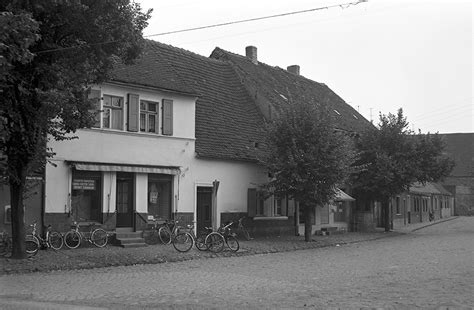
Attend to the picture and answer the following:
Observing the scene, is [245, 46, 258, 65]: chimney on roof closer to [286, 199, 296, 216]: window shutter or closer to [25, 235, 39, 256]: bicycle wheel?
[286, 199, 296, 216]: window shutter

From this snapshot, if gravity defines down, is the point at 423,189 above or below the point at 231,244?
above

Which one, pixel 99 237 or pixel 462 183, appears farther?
pixel 462 183

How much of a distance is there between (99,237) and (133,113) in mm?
4930

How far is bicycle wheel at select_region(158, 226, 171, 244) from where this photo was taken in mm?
22347

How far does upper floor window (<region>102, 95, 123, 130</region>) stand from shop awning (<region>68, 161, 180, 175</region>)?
1530mm

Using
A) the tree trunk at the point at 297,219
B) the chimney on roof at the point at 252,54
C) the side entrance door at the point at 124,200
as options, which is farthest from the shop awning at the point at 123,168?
the chimney on roof at the point at 252,54

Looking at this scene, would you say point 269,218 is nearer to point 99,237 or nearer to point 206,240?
point 206,240

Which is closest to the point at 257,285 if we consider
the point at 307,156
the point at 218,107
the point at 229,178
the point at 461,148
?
the point at 307,156

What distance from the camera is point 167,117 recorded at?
2334 centimetres

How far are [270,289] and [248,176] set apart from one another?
15.8 metres

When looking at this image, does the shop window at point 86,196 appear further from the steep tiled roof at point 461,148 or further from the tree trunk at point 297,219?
the steep tiled roof at point 461,148

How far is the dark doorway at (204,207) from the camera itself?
25062mm

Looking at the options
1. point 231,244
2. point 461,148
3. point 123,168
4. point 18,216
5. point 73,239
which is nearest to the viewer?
point 18,216

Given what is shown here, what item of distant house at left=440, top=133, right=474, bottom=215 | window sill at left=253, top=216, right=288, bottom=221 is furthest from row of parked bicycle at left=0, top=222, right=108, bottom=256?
distant house at left=440, top=133, right=474, bottom=215
